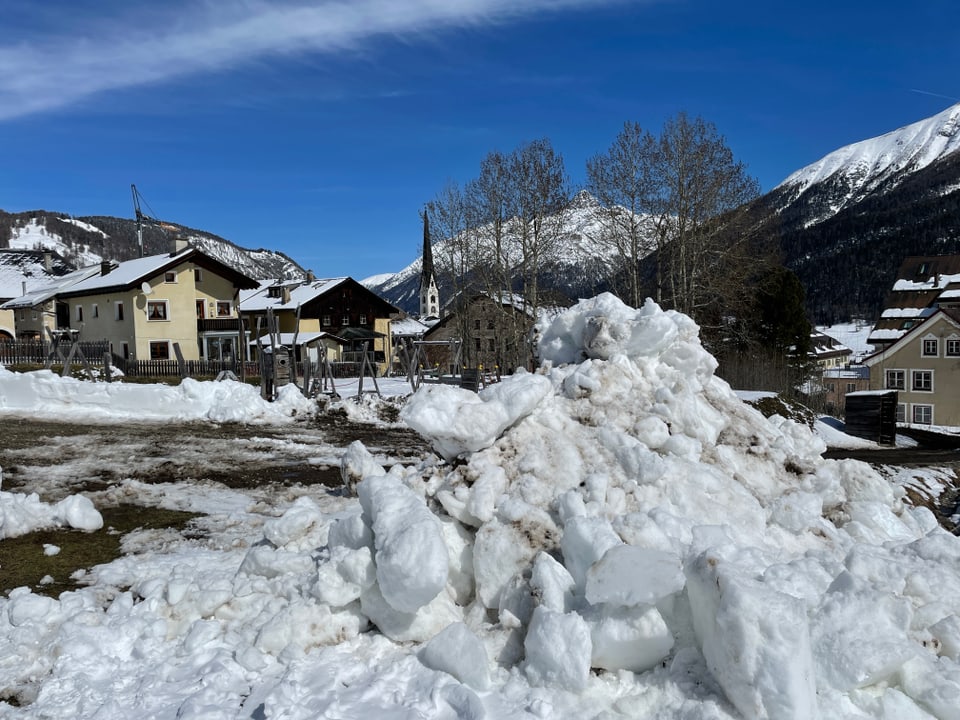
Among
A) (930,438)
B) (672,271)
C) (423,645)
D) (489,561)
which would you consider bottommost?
(930,438)

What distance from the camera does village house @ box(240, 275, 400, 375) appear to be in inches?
1845

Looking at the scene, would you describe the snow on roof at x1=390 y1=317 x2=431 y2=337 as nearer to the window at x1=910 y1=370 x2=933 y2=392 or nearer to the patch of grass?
the window at x1=910 y1=370 x2=933 y2=392

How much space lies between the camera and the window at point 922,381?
41.9m

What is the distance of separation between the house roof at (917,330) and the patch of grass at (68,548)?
152 feet

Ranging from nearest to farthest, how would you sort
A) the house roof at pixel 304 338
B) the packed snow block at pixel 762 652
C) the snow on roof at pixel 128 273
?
1. the packed snow block at pixel 762 652
2. the snow on roof at pixel 128 273
3. the house roof at pixel 304 338

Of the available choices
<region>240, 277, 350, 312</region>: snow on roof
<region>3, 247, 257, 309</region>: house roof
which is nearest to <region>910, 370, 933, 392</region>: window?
<region>240, 277, 350, 312</region>: snow on roof

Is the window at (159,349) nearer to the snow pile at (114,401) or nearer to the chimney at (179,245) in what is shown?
the chimney at (179,245)

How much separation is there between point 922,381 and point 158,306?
4668cm

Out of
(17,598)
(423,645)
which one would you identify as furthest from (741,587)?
(17,598)

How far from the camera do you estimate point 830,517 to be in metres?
5.61

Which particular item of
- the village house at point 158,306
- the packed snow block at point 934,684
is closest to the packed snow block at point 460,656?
the packed snow block at point 934,684

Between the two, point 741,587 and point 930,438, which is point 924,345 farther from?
point 741,587

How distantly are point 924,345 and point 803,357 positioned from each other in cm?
1358

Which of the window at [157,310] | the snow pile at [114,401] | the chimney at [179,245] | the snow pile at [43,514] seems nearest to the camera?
the snow pile at [43,514]
